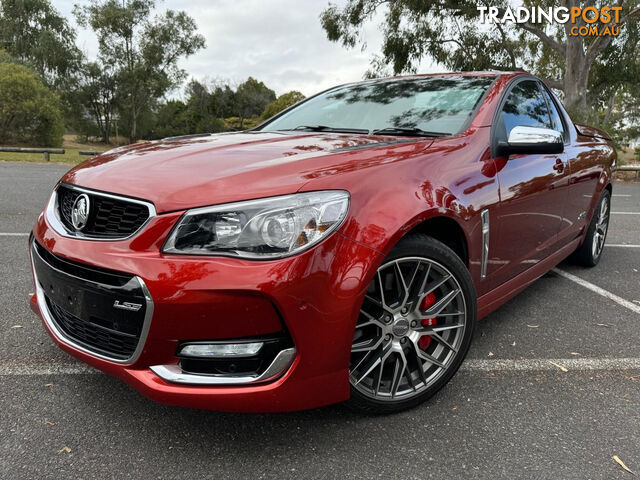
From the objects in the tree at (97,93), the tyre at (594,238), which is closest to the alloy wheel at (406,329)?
the tyre at (594,238)

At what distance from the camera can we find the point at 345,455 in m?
1.78

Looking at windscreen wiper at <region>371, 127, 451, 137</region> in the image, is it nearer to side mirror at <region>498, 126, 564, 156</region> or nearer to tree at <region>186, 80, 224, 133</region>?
side mirror at <region>498, 126, 564, 156</region>

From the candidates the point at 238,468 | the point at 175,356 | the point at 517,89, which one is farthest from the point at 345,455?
the point at 517,89

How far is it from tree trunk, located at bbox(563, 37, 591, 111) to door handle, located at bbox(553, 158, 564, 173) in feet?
50.3

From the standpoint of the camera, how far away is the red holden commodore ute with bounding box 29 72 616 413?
1.59 m

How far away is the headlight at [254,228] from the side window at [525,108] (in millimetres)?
1476

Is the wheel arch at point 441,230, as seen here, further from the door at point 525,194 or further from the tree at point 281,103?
the tree at point 281,103

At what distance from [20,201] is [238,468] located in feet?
22.5

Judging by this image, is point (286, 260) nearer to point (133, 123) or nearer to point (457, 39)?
point (457, 39)

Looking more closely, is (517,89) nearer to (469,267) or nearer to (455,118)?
(455,118)

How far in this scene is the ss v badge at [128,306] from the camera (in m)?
1.61

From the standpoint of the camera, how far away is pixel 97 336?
1.81 m

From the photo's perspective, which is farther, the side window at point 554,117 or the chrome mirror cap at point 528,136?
the side window at point 554,117

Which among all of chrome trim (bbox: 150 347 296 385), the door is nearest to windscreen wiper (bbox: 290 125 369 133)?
the door
